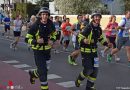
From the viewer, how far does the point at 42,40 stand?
7.95 metres

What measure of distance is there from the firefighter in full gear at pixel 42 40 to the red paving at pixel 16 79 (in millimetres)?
1220

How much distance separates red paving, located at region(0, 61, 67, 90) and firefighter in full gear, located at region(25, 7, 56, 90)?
1220mm

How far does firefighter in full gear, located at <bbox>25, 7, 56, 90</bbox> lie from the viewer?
26.2ft

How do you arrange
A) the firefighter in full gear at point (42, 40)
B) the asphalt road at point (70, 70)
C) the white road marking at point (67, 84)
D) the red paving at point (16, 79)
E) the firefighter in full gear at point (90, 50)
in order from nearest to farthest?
the firefighter in full gear at point (42, 40)
the firefighter in full gear at point (90, 50)
the red paving at point (16, 79)
the white road marking at point (67, 84)
the asphalt road at point (70, 70)

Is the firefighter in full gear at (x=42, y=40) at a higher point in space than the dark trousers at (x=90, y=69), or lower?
higher

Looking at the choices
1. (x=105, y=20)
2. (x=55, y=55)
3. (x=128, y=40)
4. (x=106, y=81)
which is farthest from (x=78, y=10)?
(x=106, y=81)

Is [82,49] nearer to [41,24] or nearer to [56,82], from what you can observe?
[41,24]

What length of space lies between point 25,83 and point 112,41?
5.66 meters

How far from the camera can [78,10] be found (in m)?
41.6

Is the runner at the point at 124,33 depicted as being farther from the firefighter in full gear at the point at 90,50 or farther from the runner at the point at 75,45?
the firefighter in full gear at the point at 90,50

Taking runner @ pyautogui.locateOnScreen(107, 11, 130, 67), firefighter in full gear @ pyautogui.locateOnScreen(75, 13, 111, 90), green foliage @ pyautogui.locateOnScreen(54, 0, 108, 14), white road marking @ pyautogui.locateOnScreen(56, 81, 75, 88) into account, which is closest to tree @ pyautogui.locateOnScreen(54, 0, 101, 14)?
green foliage @ pyautogui.locateOnScreen(54, 0, 108, 14)

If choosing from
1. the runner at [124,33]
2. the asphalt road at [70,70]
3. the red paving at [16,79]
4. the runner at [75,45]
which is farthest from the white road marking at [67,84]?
the runner at [124,33]

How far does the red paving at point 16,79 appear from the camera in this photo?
Answer: 30.3ft

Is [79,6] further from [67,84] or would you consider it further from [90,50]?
[90,50]
